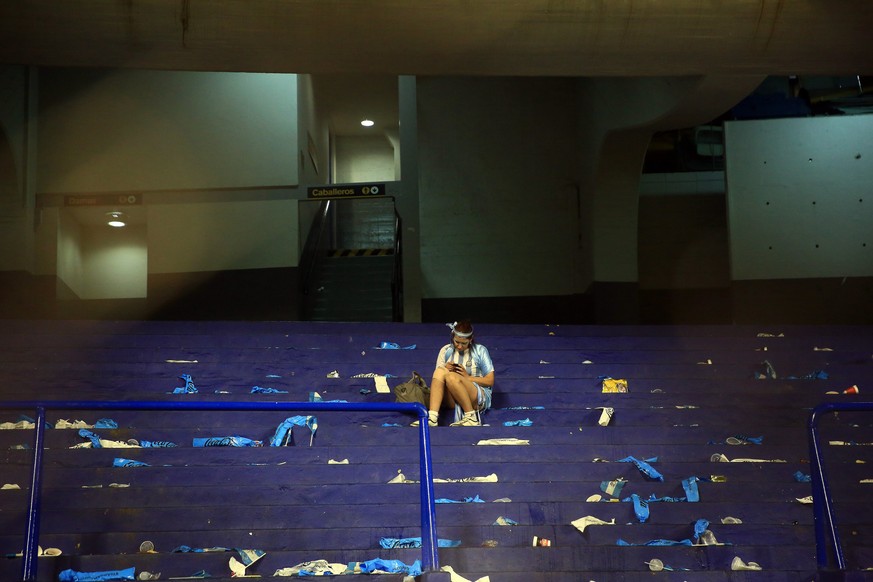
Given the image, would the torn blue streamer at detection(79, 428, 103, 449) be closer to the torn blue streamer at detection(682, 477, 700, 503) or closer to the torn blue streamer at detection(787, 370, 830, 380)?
the torn blue streamer at detection(682, 477, 700, 503)

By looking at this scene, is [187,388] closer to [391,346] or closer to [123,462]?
[123,462]

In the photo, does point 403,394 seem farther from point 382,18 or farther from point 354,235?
point 354,235

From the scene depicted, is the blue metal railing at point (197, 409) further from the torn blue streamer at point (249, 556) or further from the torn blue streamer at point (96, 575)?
the torn blue streamer at point (249, 556)

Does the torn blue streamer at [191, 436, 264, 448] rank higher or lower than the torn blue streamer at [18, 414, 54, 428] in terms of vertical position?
lower

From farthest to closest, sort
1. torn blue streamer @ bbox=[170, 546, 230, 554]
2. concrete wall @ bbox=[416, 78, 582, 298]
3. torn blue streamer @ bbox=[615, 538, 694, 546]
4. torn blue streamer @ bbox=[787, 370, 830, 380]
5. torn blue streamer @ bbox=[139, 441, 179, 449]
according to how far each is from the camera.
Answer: concrete wall @ bbox=[416, 78, 582, 298] → torn blue streamer @ bbox=[787, 370, 830, 380] → torn blue streamer @ bbox=[139, 441, 179, 449] → torn blue streamer @ bbox=[615, 538, 694, 546] → torn blue streamer @ bbox=[170, 546, 230, 554]

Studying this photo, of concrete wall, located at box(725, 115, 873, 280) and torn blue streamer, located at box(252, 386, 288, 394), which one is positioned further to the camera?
concrete wall, located at box(725, 115, 873, 280)

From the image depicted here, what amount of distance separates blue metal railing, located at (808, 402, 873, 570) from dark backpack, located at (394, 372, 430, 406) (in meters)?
3.63

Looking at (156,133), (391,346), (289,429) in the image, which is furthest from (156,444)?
(156,133)

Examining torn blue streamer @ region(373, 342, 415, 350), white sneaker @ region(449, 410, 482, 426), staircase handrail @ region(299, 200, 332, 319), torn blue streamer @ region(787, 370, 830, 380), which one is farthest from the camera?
staircase handrail @ region(299, 200, 332, 319)

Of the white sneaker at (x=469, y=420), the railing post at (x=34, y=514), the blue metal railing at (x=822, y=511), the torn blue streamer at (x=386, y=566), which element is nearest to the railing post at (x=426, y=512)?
the torn blue streamer at (x=386, y=566)

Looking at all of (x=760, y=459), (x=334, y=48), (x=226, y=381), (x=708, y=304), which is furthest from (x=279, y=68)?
(x=708, y=304)

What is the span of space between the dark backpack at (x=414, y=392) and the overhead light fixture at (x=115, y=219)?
9.91m

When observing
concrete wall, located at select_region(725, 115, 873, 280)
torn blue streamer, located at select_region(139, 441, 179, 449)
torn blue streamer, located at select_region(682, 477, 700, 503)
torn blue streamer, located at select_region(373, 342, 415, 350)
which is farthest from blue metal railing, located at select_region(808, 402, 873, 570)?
concrete wall, located at select_region(725, 115, 873, 280)

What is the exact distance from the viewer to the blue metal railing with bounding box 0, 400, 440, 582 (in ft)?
15.3
